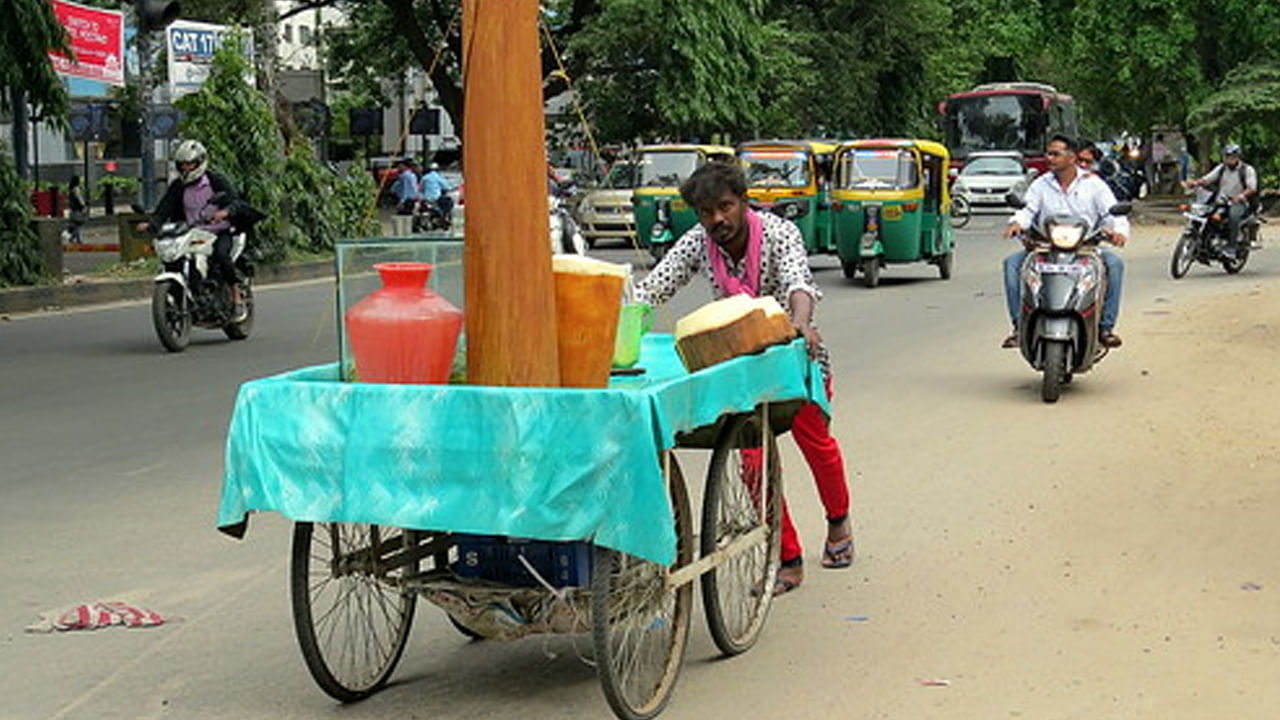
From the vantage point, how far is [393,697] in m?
5.72

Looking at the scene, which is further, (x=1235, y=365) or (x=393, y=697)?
(x=1235, y=365)

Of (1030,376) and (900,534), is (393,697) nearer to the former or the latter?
(900,534)

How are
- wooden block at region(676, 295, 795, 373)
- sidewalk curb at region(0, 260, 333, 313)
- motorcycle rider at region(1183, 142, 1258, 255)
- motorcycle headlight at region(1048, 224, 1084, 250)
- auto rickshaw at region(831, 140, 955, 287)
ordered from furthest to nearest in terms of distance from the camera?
motorcycle rider at region(1183, 142, 1258, 255) < auto rickshaw at region(831, 140, 955, 287) < sidewalk curb at region(0, 260, 333, 313) < motorcycle headlight at region(1048, 224, 1084, 250) < wooden block at region(676, 295, 795, 373)

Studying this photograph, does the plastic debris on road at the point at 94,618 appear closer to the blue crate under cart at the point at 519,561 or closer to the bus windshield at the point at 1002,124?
the blue crate under cart at the point at 519,561

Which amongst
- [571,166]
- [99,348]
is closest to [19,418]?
[99,348]

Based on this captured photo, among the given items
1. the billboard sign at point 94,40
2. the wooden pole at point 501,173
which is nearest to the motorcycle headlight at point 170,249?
the wooden pole at point 501,173

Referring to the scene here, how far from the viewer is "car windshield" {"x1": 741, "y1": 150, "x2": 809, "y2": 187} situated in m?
27.5

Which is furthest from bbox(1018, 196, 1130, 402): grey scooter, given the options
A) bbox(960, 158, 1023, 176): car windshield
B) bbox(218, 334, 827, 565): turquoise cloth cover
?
bbox(960, 158, 1023, 176): car windshield

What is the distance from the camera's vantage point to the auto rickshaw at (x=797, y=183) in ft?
87.7

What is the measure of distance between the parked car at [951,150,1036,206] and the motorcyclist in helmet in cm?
3237

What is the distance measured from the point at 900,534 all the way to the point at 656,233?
19.9m

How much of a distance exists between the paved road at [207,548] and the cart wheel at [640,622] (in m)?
0.15

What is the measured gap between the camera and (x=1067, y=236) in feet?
41.3

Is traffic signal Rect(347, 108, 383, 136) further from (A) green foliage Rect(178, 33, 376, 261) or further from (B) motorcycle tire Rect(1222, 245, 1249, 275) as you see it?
(B) motorcycle tire Rect(1222, 245, 1249, 275)
